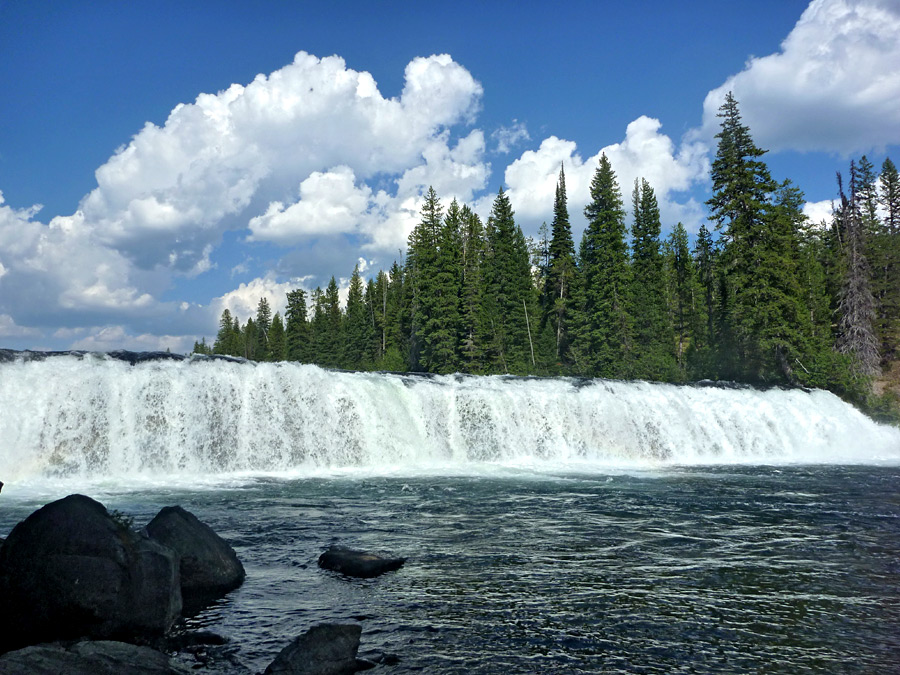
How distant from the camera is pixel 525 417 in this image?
26.2 meters

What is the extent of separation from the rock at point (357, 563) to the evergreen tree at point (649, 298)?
4600 cm

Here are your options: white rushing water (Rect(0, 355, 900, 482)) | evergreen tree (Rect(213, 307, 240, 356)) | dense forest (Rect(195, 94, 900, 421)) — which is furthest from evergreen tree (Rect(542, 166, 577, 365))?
evergreen tree (Rect(213, 307, 240, 356))

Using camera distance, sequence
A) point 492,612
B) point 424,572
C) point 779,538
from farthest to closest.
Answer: point 779,538, point 424,572, point 492,612

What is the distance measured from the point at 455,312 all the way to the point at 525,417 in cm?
2872

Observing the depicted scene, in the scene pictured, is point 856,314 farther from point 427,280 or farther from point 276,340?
point 276,340

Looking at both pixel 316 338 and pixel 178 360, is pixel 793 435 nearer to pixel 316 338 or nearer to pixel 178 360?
pixel 178 360

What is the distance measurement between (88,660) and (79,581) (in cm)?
120

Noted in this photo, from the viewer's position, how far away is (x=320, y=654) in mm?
5477

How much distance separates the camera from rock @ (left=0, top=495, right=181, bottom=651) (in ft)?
18.9

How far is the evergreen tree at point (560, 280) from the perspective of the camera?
62228 mm

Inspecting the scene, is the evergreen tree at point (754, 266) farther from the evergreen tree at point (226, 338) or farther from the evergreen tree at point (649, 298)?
the evergreen tree at point (226, 338)

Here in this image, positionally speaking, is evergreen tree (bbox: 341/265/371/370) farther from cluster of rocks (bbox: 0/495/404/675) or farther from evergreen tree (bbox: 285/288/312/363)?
cluster of rocks (bbox: 0/495/404/675)

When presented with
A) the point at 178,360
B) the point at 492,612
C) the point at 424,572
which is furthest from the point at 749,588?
the point at 178,360

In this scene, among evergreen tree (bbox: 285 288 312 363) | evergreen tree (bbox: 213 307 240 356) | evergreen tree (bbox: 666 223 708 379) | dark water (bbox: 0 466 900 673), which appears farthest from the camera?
evergreen tree (bbox: 213 307 240 356)
